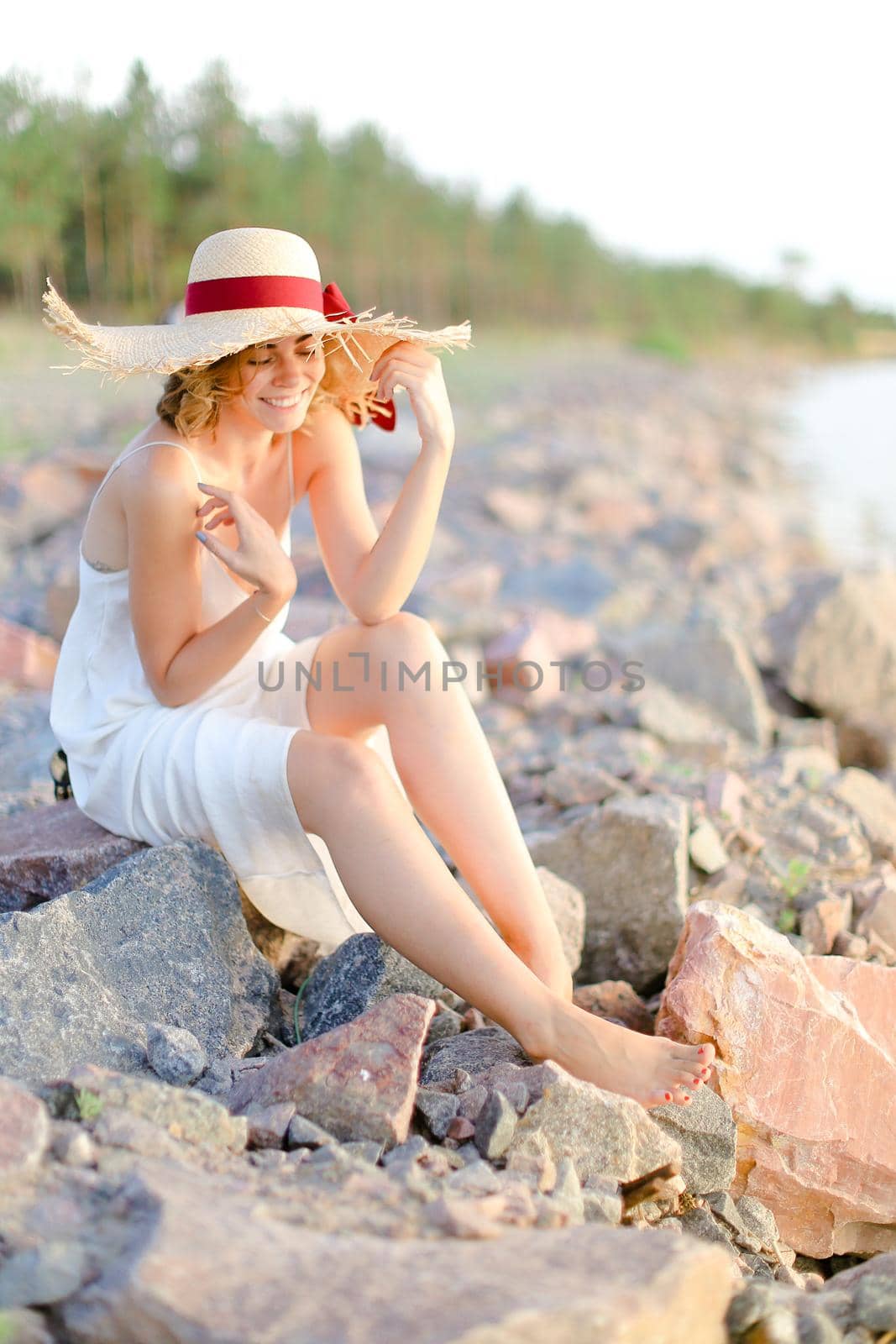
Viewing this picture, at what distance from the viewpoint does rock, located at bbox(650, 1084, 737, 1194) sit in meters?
1.98

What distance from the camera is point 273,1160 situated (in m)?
1.62

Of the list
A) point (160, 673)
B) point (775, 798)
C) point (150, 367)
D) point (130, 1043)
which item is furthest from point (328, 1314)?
point (775, 798)

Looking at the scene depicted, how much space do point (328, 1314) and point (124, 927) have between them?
3.51 feet

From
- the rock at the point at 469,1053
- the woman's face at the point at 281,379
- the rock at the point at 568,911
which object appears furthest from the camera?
the rock at the point at 568,911

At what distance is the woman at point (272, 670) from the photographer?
87.0 inches

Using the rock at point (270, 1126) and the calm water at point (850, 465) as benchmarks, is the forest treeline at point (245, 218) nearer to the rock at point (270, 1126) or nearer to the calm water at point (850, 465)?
the calm water at point (850, 465)

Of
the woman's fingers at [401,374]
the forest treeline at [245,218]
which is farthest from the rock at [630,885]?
the forest treeline at [245,218]

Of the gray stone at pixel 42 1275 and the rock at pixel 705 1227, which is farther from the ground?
the gray stone at pixel 42 1275

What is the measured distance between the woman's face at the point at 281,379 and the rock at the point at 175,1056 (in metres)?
1.27

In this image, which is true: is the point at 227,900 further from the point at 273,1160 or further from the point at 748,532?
the point at 748,532

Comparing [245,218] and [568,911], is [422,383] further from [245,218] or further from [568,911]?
[245,218]

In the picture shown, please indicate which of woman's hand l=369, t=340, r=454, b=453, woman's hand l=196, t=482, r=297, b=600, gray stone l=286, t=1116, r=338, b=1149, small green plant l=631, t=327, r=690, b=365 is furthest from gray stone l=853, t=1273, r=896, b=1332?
small green plant l=631, t=327, r=690, b=365

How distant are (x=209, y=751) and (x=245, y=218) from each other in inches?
858

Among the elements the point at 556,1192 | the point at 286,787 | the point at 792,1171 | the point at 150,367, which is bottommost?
the point at 792,1171
